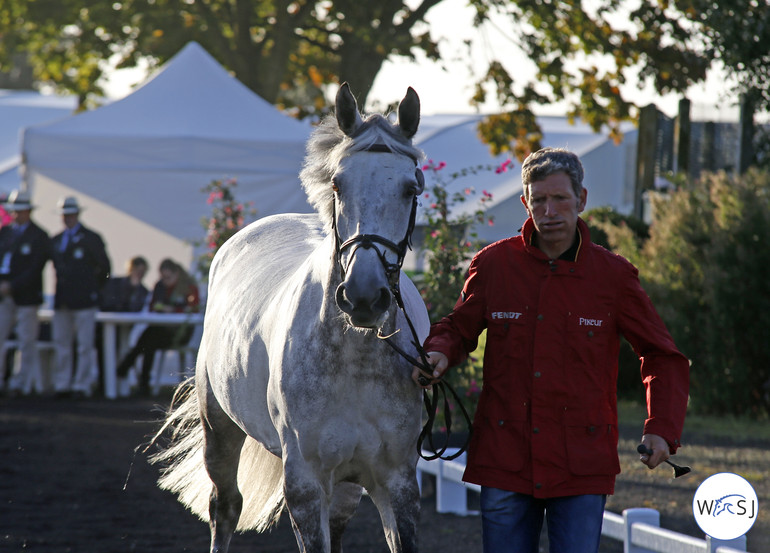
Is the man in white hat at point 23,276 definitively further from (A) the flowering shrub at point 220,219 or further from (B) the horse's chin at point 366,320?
(B) the horse's chin at point 366,320

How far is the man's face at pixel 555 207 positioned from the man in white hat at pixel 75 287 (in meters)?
9.89

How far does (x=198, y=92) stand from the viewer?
1414 centimetres

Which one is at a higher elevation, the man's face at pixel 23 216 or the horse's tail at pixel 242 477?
the man's face at pixel 23 216

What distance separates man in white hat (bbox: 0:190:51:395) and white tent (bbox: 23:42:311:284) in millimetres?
610

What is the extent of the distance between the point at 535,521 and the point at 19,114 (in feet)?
87.8

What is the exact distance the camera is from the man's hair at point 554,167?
3.30 meters

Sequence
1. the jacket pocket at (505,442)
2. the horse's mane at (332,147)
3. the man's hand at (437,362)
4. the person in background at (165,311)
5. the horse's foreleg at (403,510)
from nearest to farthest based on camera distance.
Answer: the jacket pocket at (505,442) → the man's hand at (437,362) → the horse's mane at (332,147) → the horse's foreleg at (403,510) → the person in background at (165,311)

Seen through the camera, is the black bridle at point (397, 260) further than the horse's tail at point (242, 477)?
No

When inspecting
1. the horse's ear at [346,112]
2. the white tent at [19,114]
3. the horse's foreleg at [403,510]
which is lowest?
the horse's foreleg at [403,510]

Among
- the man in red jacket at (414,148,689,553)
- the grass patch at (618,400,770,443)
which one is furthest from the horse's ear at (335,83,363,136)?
the grass patch at (618,400,770,443)

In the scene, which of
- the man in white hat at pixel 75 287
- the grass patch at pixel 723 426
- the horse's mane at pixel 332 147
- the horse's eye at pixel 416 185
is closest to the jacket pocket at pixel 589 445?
the horse's eye at pixel 416 185

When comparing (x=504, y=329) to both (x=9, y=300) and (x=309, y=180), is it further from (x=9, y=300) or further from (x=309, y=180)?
(x=9, y=300)

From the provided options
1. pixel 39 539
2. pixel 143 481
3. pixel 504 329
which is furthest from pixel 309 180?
pixel 143 481

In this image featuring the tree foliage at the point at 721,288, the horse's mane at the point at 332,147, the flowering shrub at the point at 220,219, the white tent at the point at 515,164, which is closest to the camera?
the horse's mane at the point at 332,147
